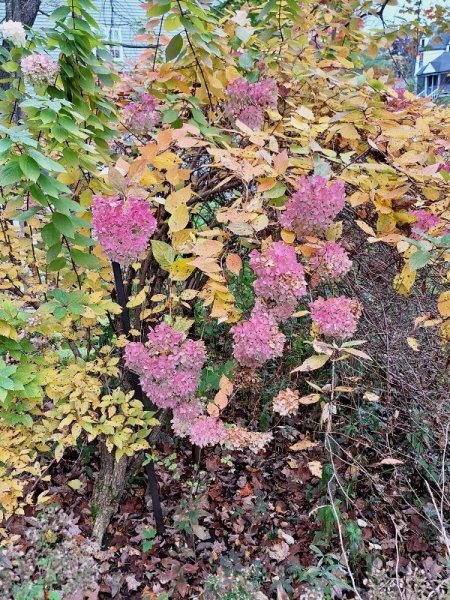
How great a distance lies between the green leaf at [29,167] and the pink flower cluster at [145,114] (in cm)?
70

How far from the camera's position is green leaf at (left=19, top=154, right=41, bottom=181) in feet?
3.67

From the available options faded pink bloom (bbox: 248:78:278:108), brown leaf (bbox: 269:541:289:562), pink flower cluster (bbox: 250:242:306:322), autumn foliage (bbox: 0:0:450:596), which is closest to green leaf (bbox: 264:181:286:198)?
autumn foliage (bbox: 0:0:450:596)

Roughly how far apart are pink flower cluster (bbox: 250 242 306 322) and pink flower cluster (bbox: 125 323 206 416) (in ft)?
0.80

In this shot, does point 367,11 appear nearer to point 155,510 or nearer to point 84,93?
point 84,93

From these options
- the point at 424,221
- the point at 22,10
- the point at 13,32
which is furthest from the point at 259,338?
the point at 22,10

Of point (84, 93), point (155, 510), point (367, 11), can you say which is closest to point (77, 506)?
point (155, 510)

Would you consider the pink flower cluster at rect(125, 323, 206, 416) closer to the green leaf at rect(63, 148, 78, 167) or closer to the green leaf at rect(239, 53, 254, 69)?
the green leaf at rect(63, 148, 78, 167)

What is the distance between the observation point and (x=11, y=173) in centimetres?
115

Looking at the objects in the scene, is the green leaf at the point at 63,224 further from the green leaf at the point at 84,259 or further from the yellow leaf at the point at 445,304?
the yellow leaf at the point at 445,304

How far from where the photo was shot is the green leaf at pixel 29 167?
3.67 ft

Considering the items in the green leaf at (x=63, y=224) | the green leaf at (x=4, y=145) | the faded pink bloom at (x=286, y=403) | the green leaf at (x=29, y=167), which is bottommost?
the faded pink bloom at (x=286, y=403)

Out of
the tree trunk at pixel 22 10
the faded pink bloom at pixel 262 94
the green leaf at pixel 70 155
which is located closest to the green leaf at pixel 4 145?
the green leaf at pixel 70 155

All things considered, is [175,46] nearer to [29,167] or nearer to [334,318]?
[29,167]

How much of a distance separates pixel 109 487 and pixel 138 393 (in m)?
0.56
